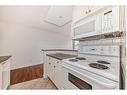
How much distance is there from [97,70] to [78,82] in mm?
355

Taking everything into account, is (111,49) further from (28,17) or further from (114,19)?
(28,17)

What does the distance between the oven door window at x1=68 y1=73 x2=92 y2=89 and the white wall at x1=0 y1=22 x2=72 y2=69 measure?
2162 millimetres

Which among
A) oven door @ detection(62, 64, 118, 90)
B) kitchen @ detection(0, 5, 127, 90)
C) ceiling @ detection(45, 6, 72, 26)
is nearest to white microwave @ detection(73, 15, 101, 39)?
kitchen @ detection(0, 5, 127, 90)

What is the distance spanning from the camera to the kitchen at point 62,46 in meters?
1.16

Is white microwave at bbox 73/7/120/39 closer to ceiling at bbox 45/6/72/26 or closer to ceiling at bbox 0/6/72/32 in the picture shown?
ceiling at bbox 0/6/72/32

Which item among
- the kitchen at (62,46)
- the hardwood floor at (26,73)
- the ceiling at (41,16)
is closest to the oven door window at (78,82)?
the kitchen at (62,46)

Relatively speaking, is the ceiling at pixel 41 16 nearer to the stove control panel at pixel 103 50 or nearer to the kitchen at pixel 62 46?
the kitchen at pixel 62 46

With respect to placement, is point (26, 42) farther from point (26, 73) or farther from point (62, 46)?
point (62, 46)

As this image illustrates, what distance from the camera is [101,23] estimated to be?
1.44m

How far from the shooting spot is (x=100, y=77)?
3.10ft

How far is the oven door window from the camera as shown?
1.14 m

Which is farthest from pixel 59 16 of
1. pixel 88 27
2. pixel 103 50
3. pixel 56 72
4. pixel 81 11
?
pixel 103 50
